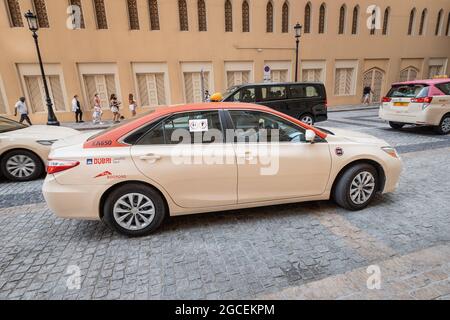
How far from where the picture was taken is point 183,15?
53.8 feet

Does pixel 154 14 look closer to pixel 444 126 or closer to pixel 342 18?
→ pixel 342 18

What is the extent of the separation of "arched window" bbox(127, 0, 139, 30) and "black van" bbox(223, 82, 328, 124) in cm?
931

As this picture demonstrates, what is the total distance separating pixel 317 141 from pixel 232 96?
686 cm

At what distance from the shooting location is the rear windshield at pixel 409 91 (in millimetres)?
8062

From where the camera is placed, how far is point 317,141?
3.49m

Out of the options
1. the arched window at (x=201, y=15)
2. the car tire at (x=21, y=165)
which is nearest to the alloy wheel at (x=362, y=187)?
the car tire at (x=21, y=165)

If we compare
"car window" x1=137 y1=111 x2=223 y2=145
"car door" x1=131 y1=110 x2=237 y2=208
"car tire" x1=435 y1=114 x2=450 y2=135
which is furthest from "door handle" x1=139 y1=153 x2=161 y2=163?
"car tire" x1=435 y1=114 x2=450 y2=135

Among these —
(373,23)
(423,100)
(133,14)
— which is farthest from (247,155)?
(373,23)

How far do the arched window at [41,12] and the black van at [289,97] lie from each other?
39.7ft

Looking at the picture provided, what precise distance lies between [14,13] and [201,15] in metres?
10.5

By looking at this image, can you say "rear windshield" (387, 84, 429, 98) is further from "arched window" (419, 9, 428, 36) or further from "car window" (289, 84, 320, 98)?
"arched window" (419, 9, 428, 36)

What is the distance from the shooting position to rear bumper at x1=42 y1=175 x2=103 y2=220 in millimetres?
2961

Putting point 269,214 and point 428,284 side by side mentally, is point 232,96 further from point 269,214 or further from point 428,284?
point 428,284

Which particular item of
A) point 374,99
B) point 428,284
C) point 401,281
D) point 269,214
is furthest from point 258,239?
point 374,99
